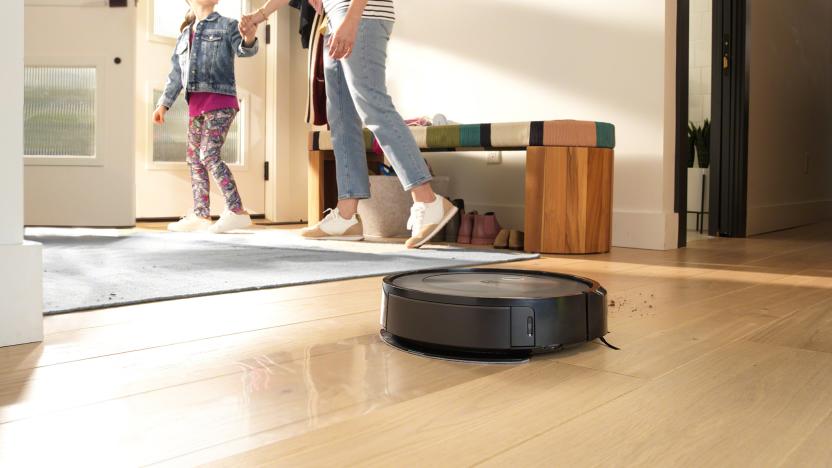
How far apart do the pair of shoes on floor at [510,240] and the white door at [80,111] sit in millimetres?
1754

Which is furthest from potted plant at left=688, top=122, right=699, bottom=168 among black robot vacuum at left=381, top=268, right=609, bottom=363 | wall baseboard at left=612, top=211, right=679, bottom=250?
black robot vacuum at left=381, top=268, right=609, bottom=363

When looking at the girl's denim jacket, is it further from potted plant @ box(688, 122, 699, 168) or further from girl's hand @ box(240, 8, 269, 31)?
potted plant @ box(688, 122, 699, 168)

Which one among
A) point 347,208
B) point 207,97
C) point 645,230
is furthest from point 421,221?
point 207,97

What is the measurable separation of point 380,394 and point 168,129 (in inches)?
138

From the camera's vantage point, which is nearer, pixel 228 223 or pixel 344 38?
pixel 344 38

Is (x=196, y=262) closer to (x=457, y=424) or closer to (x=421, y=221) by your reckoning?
(x=421, y=221)

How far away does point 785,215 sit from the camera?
4.38 meters

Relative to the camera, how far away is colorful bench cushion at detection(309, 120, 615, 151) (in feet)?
8.75

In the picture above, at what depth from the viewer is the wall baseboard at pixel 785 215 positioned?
389 cm

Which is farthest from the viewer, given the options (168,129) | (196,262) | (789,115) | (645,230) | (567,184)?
(789,115)

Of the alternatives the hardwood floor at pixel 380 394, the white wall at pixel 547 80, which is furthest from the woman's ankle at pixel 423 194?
the hardwood floor at pixel 380 394

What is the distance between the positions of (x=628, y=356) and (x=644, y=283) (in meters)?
0.83

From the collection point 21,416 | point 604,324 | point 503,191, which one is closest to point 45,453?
point 21,416

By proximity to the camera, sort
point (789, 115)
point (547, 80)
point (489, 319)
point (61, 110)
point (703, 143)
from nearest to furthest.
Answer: point (489, 319) → point (547, 80) → point (61, 110) → point (703, 143) → point (789, 115)
